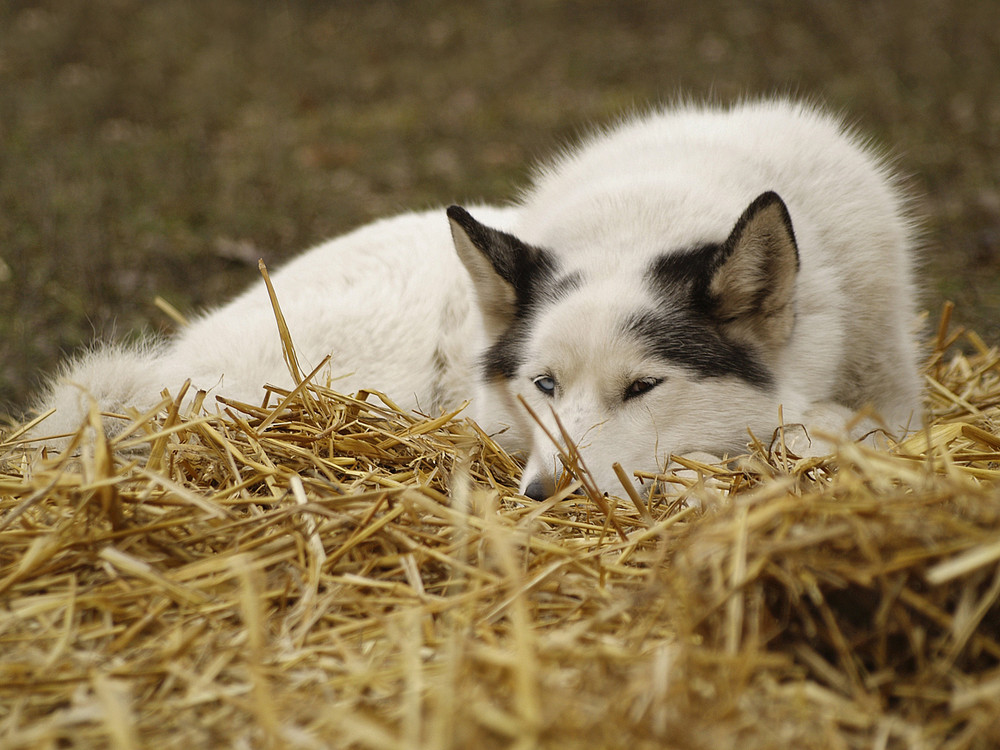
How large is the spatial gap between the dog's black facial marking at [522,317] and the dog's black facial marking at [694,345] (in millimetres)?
335

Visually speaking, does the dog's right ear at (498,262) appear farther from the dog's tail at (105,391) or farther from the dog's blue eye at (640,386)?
the dog's tail at (105,391)

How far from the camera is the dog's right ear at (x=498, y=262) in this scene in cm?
299

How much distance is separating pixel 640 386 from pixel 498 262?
71 centimetres

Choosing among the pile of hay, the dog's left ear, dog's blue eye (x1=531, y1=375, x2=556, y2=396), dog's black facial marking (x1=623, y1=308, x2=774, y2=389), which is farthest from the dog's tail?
the dog's left ear

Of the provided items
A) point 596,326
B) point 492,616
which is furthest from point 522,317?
point 492,616

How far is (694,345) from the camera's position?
2840 millimetres

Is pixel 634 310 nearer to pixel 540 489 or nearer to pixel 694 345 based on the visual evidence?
pixel 694 345

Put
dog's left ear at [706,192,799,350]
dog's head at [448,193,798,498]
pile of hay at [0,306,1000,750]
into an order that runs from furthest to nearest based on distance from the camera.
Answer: dog's head at [448,193,798,498] → dog's left ear at [706,192,799,350] → pile of hay at [0,306,1000,750]

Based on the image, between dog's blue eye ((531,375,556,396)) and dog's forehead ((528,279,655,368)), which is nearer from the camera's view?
dog's forehead ((528,279,655,368))

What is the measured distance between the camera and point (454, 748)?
4.61ft

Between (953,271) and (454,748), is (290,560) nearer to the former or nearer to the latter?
(454,748)

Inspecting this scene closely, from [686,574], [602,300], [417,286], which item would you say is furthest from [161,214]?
[686,574]

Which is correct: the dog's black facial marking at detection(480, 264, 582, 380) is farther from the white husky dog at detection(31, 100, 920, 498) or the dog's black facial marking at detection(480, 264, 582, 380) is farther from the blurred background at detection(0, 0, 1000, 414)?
the blurred background at detection(0, 0, 1000, 414)

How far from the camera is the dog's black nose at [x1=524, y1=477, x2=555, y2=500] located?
8.70 ft
